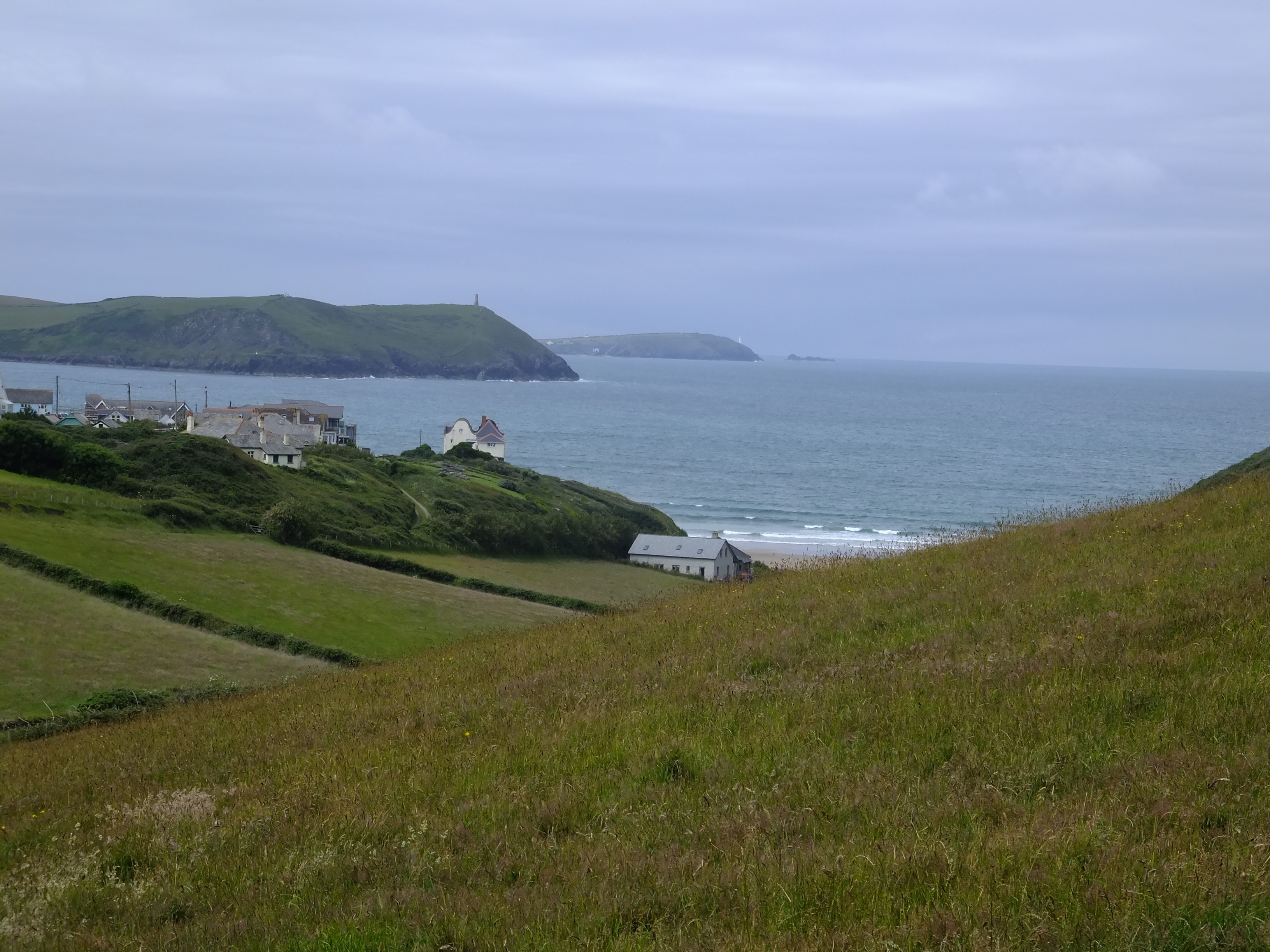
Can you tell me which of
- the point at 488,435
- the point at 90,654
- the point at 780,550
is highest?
the point at 488,435

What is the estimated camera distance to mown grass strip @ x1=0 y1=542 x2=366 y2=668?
99.7ft

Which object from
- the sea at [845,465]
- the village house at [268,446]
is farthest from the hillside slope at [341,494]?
the sea at [845,465]

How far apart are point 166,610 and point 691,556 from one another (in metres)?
40.9

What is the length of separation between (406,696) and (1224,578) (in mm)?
9945

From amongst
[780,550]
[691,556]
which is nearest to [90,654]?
[691,556]

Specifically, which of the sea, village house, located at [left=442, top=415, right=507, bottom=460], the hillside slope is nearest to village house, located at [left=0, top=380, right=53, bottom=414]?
the sea

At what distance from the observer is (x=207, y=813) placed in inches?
345

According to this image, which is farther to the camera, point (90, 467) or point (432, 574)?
point (90, 467)

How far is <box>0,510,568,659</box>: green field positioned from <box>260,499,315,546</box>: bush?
526 centimetres

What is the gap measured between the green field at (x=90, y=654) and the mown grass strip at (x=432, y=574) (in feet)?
60.0

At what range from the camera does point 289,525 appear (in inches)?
2055

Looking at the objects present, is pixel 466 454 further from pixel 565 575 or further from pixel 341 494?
pixel 565 575

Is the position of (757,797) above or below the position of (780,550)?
above

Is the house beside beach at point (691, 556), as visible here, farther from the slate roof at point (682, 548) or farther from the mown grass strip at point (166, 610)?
the mown grass strip at point (166, 610)
